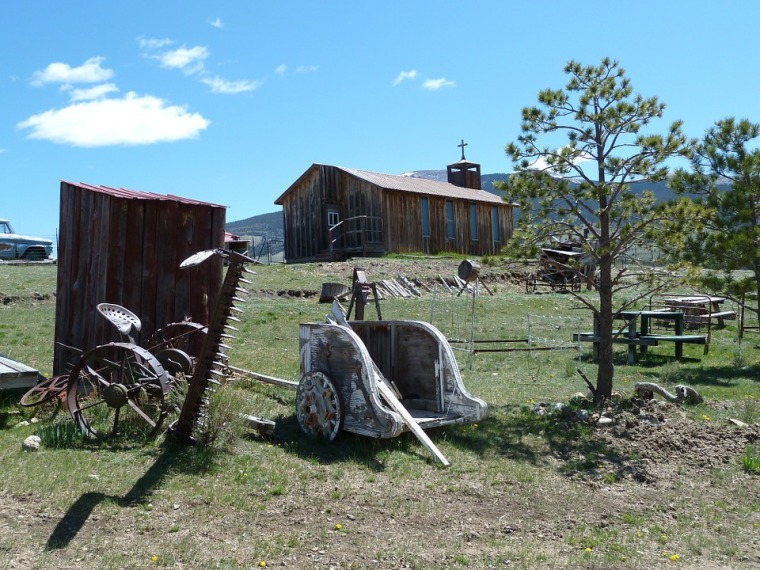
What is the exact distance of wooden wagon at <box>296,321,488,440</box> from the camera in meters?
7.23

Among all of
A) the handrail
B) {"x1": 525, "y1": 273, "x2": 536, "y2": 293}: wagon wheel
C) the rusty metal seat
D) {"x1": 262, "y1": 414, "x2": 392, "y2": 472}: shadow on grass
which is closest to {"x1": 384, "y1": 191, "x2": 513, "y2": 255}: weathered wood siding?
the handrail

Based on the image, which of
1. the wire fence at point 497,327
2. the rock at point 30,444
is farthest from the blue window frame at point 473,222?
the rock at point 30,444

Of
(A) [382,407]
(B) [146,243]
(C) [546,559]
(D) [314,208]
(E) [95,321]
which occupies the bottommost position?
(C) [546,559]

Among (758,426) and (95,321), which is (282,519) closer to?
(95,321)

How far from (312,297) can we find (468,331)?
6731 millimetres

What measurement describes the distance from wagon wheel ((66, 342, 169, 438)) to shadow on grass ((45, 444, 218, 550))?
490mm

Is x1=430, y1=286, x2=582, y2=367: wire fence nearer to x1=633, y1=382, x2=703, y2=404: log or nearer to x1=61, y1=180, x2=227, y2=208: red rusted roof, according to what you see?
x1=633, y1=382, x2=703, y2=404: log

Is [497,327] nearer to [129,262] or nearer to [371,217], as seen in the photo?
[129,262]

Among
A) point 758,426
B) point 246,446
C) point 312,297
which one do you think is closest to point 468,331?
point 312,297

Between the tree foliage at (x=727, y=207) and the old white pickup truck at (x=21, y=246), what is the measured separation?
25900 mm

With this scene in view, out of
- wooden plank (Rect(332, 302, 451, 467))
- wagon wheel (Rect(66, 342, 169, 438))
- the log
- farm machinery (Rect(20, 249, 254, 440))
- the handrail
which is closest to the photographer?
farm machinery (Rect(20, 249, 254, 440))

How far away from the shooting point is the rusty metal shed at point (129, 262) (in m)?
8.88

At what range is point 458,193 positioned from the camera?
128 feet

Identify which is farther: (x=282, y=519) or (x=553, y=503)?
(x=553, y=503)
